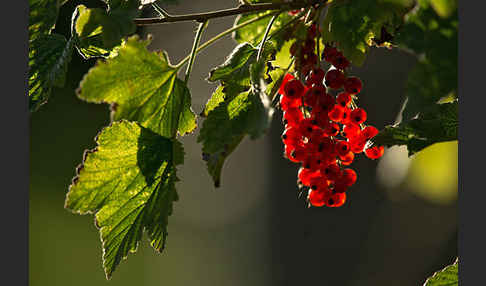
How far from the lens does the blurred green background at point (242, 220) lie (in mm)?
3883

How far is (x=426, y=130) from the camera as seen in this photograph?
2.25ft

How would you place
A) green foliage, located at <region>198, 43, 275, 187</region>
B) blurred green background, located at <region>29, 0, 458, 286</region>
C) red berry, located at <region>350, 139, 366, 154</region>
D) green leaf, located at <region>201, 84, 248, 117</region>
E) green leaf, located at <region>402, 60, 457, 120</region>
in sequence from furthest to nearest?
blurred green background, located at <region>29, 0, 458, 286</region> < red berry, located at <region>350, 139, 366, 154</region> < green leaf, located at <region>201, 84, 248, 117</region> < green foliage, located at <region>198, 43, 275, 187</region> < green leaf, located at <region>402, 60, 457, 120</region>

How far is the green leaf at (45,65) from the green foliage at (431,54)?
444mm

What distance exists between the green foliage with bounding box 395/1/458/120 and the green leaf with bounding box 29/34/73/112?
44 centimetres

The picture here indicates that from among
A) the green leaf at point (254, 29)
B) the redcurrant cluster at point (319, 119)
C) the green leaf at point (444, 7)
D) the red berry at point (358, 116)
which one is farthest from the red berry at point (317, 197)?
the green leaf at point (444, 7)

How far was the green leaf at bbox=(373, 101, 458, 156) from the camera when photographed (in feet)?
2.24

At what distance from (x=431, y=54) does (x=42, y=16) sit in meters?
0.51

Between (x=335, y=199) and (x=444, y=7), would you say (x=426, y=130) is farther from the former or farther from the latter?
(x=444, y=7)

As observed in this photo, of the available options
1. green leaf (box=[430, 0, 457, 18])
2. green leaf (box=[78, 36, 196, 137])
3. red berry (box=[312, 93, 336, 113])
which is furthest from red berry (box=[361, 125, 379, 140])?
green leaf (box=[430, 0, 457, 18])

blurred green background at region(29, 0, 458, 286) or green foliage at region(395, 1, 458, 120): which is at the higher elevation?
green foliage at region(395, 1, 458, 120)

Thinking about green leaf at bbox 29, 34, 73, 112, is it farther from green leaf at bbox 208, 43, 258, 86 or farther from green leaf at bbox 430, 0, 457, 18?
green leaf at bbox 430, 0, 457, 18

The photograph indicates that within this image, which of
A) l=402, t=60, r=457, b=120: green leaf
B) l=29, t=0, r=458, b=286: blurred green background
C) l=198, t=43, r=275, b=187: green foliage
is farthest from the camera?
l=29, t=0, r=458, b=286: blurred green background

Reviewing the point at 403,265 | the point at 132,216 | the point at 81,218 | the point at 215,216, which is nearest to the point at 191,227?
the point at 215,216

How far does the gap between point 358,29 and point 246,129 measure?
18cm
